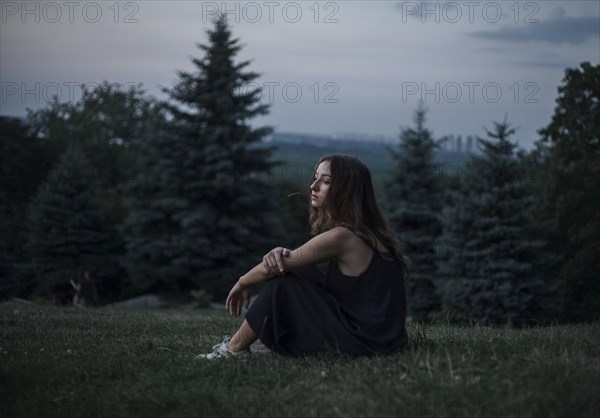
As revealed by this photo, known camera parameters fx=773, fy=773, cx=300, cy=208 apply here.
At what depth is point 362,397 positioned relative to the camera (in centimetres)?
442

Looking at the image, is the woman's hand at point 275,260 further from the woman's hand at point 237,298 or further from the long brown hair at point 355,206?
the long brown hair at point 355,206

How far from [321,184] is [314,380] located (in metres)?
1.63

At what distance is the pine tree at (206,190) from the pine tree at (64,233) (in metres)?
1.83

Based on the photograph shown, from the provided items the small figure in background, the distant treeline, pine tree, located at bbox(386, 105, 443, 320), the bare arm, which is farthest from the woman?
pine tree, located at bbox(386, 105, 443, 320)

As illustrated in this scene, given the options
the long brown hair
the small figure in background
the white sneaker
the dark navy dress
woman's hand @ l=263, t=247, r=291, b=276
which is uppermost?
the long brown hair

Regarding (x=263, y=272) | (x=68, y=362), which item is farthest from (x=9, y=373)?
(x=263, y=272)

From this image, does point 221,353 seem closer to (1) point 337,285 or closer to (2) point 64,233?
(1) point 337,285

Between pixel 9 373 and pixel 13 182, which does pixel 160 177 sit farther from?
pixel 9 373

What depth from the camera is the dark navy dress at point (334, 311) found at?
5.75 m

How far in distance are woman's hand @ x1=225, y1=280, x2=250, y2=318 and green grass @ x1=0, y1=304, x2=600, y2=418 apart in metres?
0.40

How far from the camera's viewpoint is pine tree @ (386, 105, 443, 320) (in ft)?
111

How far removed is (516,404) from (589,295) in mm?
27230

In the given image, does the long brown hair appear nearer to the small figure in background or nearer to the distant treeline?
the small figure in background

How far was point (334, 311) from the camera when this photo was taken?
5.80 metres
